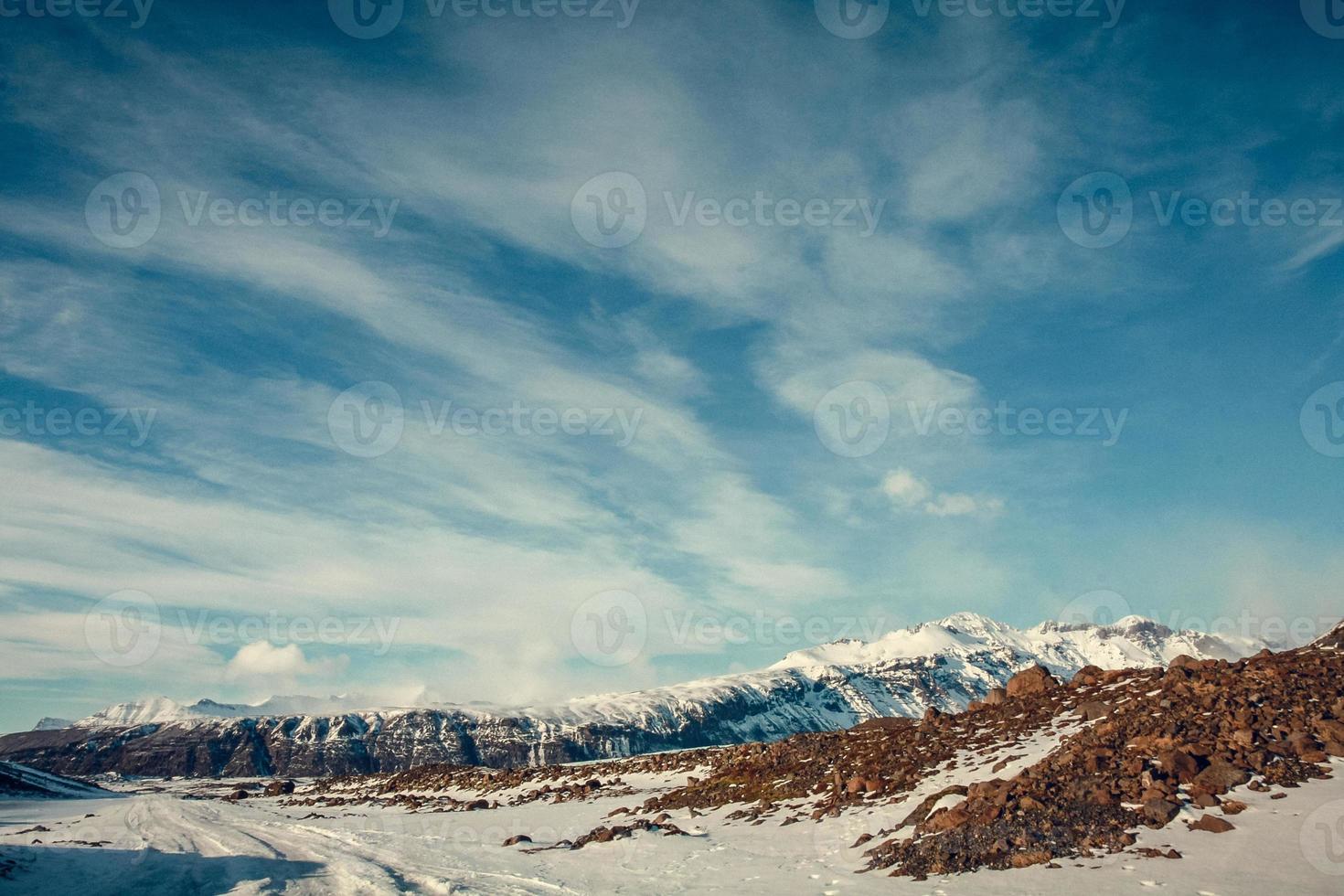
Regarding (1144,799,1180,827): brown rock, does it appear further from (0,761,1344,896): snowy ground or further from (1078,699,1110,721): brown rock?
(1078,699,1110,721): brown rock

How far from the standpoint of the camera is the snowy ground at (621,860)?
14.4 meters

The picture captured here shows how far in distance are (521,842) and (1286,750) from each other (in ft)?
85.0

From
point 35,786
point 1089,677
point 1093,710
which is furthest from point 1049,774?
point 35,786

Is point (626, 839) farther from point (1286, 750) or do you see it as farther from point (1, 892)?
point (1286, 750)

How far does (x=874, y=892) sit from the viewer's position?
15.9 metres

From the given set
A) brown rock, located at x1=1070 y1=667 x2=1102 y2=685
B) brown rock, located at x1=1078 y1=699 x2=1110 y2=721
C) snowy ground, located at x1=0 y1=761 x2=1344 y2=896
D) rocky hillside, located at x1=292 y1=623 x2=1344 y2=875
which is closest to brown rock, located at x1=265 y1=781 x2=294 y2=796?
snowy ground, located at x1=0 y1=761 x2=1344 y2=896

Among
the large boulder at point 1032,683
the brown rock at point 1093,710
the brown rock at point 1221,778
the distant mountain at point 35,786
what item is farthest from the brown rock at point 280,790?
the brown rock at point 1221,778

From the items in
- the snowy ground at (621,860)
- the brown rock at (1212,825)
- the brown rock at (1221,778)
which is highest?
the brown rock at (1221,778)

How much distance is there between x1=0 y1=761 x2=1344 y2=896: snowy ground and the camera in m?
14.4

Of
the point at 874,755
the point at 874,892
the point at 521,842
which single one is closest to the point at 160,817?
the point at 521,842

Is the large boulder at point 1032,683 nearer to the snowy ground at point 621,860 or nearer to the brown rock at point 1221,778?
the snowy ground at point 621,860

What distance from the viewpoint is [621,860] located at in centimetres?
2270

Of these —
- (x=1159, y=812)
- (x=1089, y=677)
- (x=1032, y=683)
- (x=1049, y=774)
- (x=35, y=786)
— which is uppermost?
(x=1089, y=677)

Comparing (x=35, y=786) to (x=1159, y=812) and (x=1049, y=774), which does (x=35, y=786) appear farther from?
(x=1159, y=812)
